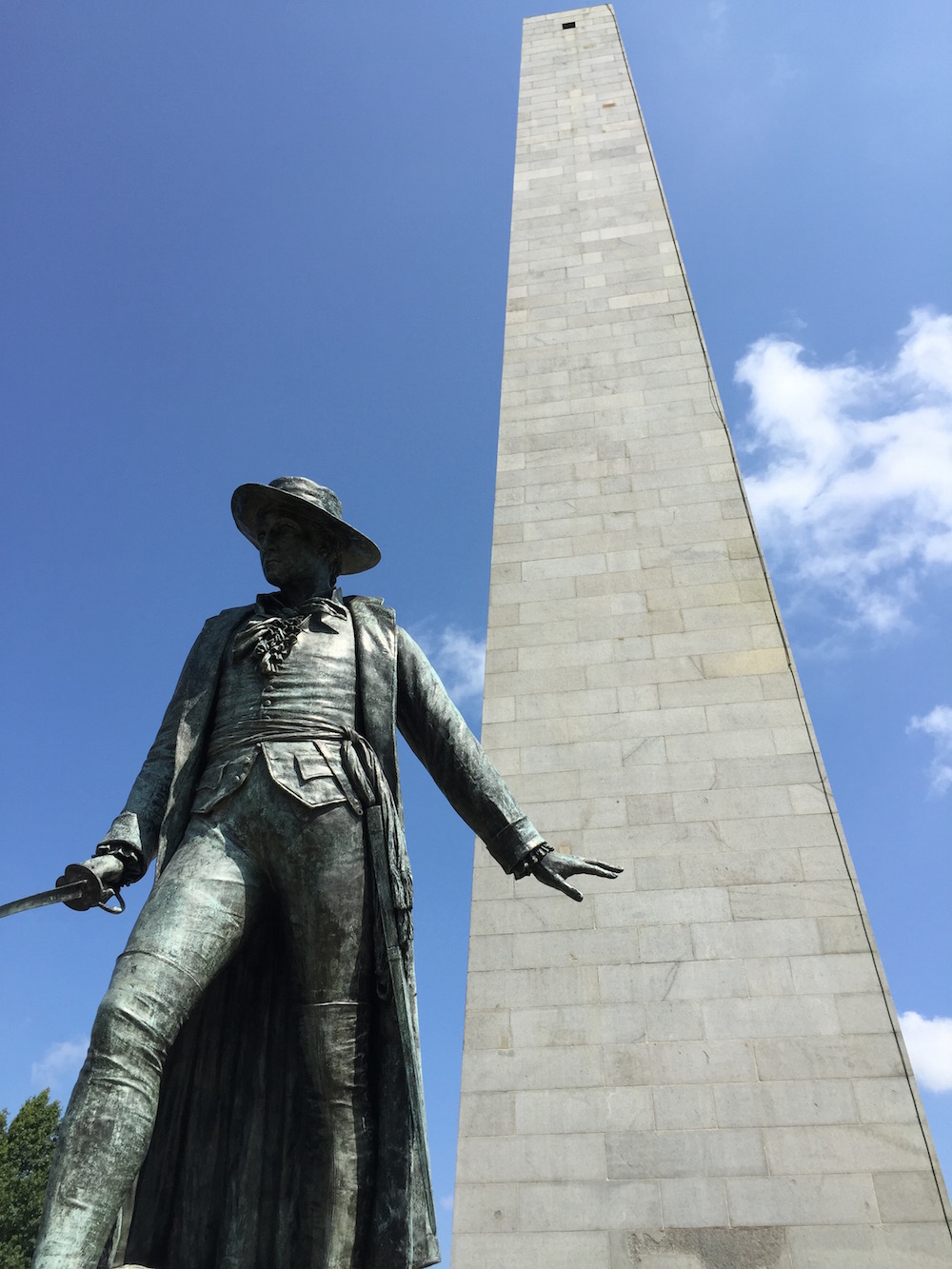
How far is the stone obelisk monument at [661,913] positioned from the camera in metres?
6.39

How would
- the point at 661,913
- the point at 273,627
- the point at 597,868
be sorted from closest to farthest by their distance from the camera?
1. the point at 597,868
2. the point at 273,627
3. the point at 661,913

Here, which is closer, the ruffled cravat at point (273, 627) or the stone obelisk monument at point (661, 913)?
the ruffled cravat at point (273, 627)

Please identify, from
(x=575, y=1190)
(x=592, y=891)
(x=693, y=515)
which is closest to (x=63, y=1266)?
(x=575, y=1190)

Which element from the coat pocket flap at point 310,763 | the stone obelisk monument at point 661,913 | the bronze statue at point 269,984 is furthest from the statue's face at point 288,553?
the stone obelisk monument at point 661,913

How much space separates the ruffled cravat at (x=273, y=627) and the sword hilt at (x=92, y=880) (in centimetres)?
83

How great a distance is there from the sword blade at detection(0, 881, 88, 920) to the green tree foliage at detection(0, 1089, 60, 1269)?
63.9 ft

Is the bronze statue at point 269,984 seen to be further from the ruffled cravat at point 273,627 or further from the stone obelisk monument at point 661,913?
the stone obelisk monument at point 661,913

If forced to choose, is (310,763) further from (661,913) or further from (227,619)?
(661,913)

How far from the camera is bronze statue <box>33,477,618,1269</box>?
2.71 m

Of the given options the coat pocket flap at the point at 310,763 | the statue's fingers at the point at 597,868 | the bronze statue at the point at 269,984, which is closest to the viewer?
the bronze statue at the point at 269,984

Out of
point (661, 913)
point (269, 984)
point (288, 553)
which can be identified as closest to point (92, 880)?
point (269, 984)

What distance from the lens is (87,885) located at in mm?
3086

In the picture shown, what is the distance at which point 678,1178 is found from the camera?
649 centimetres

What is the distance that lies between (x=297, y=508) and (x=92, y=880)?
1579 millimetres
